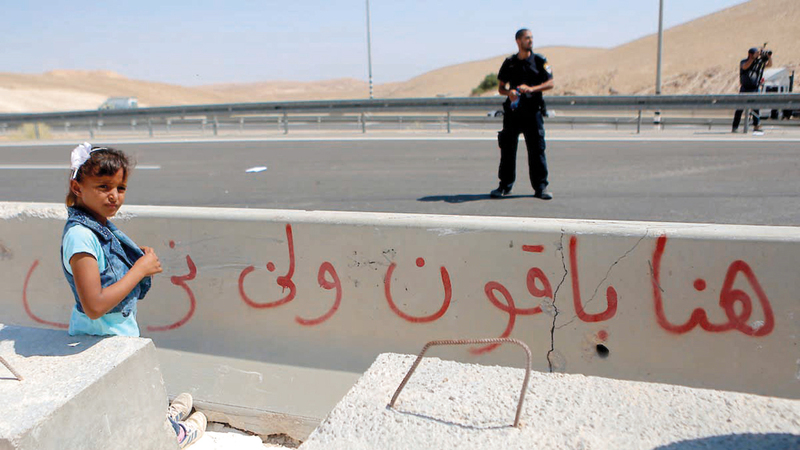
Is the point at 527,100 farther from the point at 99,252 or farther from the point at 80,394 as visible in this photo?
the point at 80,394

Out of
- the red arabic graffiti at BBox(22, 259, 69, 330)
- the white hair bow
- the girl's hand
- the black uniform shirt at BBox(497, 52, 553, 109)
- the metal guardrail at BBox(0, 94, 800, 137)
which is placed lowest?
the red arabic graffiti at BBox(22, 259, 69, 330)

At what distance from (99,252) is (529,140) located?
16.1 ft

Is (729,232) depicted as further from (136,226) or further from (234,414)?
(136,226)

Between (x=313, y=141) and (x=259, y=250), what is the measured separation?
10.5m

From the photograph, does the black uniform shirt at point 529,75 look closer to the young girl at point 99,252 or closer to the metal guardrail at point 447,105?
the young girl at point 99,252

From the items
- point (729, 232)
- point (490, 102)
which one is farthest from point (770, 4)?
point (729, 232)

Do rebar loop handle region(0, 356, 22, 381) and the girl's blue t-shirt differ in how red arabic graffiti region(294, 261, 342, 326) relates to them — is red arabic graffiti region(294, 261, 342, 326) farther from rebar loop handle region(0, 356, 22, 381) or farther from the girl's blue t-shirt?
rebar loop handle region(0, 356, 22, 381)

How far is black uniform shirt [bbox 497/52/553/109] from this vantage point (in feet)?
22.5

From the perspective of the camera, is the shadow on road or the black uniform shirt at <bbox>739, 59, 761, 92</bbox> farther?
the black uniform shirt at <bbox>739, 59, 761, 92</bbox>

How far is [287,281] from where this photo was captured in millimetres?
4055

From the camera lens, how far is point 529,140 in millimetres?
6879

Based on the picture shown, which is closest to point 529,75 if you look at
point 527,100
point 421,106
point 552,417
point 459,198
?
point 527,100

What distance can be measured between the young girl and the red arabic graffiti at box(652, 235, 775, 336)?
2618 millimetres

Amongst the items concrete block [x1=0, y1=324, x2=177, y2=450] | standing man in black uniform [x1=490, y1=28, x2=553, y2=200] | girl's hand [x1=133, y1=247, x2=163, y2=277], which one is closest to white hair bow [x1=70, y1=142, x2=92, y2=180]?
girl's hand [x1=133, y1=247, x2=163, y2=277]
